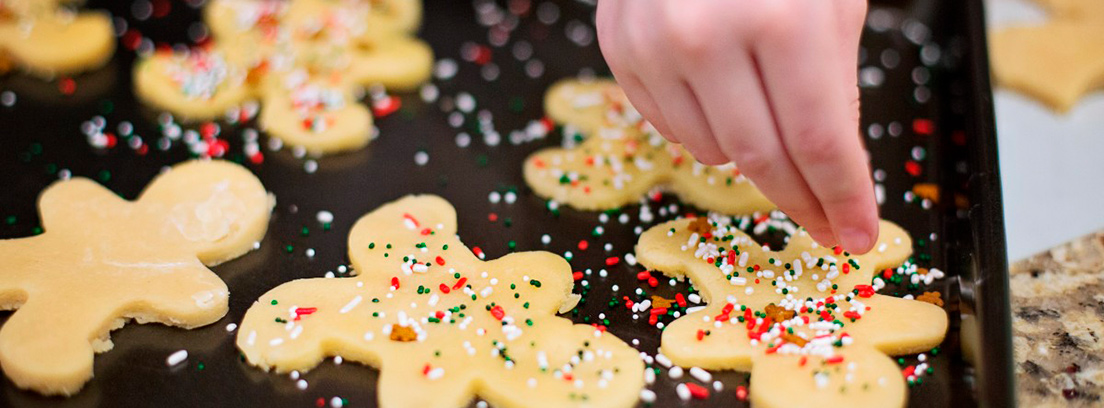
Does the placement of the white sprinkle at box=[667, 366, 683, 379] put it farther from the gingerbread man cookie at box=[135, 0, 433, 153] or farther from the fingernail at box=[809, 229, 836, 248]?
the gingerbread man cookie at box=[135, 0, 433, 153]

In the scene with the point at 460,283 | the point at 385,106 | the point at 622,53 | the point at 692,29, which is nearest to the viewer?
the point at 692,29

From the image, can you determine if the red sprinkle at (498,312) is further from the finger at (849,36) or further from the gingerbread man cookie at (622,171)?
the finger at (849,36)

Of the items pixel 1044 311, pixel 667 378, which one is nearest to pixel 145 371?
pixel 667 378

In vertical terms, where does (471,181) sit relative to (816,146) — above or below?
below

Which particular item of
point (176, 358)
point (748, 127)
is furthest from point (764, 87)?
Result: point (176, 358)

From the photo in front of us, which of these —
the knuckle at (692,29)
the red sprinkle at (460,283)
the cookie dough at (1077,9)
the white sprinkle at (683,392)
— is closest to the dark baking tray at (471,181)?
the white sprinkle at (683,392)

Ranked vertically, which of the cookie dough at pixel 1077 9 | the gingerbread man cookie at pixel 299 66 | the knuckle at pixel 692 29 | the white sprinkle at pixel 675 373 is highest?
the knuckle at pixel 692 29

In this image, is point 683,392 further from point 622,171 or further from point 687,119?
point 622,171

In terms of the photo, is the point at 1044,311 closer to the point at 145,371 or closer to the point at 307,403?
the point at 307,403
